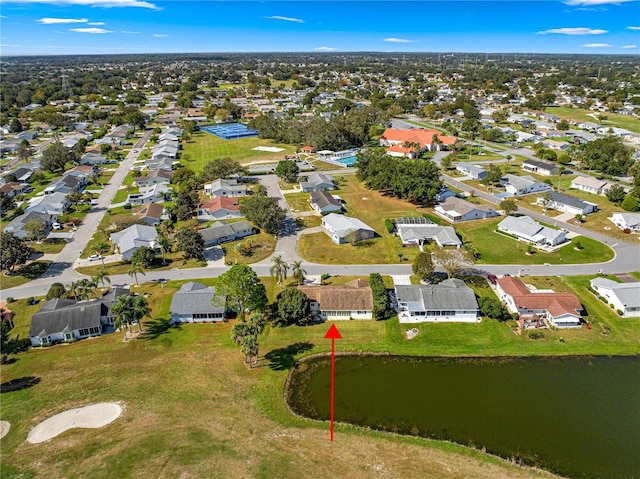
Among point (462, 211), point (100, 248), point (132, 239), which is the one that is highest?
point (462, 211)

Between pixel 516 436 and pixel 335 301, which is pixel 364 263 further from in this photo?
pixel 516 436

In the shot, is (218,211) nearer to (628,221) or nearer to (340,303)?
(340,303)

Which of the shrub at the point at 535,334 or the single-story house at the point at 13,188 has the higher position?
the single-story house at the point at 13,188

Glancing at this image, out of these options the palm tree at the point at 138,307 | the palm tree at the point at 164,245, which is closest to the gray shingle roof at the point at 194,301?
the palm tree at the point at 138,307

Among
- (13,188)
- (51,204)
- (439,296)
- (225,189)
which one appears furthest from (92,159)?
(439,296)

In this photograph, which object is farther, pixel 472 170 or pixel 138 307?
pixel 472 170

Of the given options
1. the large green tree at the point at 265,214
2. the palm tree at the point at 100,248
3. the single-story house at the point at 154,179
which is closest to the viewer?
the palm tree at the point at 100,248

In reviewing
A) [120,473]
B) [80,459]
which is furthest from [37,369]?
[120,473]

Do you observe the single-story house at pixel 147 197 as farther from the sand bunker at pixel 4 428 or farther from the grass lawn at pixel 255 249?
the sand bunker at pixel 4 428

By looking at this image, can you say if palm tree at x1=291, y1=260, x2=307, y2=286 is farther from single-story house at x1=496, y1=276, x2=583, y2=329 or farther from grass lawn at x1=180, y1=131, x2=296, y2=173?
grass lawn at x1=180, y1=131, x2=296, y2=173
